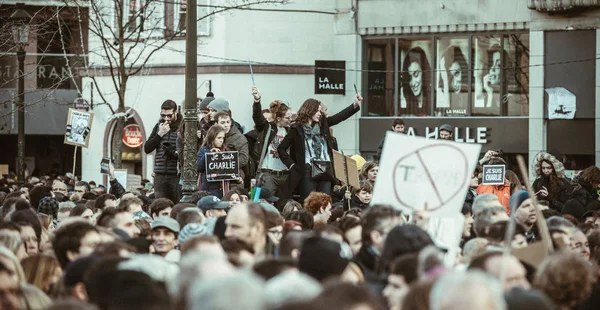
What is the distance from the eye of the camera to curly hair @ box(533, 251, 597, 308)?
27.7 ft

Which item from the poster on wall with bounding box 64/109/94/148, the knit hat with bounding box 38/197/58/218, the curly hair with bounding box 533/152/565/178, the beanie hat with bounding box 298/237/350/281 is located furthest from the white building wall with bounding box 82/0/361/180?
the beanie hat with bounding box 298/237/350/281

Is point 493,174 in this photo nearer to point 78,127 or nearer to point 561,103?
point 78,127

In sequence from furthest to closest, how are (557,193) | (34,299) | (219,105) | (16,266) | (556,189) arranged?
(556,189), (557,193), (219,105), (16,266), (34,299)

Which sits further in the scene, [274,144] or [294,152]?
[274,144]

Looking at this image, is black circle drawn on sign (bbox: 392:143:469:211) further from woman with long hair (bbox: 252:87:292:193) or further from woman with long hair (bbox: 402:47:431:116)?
Answer: woman with long hair (bbox: 402:47:431:116)

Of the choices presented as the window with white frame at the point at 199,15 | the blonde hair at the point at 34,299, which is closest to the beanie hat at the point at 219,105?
the blonde hair at the point at 34,299

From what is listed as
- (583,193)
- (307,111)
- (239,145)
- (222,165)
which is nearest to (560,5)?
(583,193)

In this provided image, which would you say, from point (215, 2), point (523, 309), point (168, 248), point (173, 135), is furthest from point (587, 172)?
point (215, 2)

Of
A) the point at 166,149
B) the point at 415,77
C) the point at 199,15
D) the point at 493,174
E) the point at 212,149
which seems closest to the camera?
the point at 212,149

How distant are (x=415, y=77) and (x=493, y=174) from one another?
16.7 meters

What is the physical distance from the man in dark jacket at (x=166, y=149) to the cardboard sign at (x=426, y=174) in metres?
8.49

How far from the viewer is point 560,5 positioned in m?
33.1

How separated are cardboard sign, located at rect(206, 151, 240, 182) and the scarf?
100 cm

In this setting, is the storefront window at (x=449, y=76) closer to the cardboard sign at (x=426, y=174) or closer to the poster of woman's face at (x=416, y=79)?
the poster of woman's face at (x=416, y=79)
